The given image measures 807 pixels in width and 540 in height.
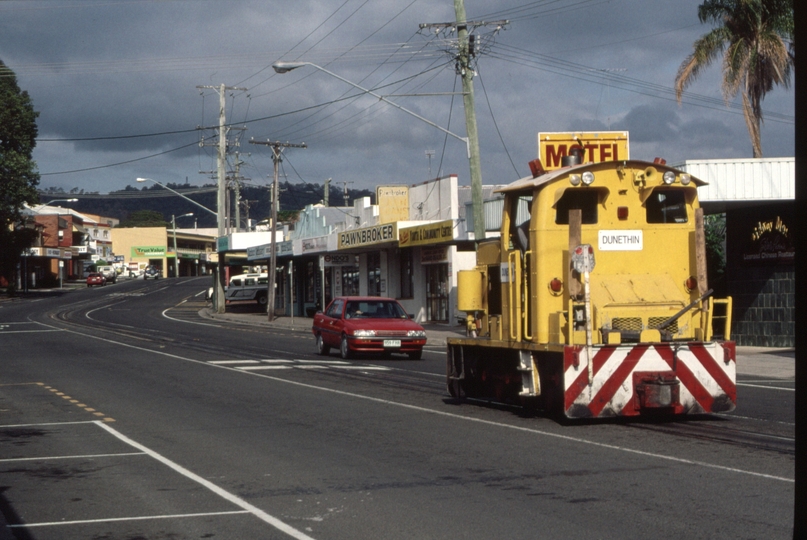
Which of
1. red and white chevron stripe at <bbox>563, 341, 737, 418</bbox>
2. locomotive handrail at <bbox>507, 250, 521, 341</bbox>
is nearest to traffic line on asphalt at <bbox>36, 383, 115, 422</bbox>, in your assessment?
locomotive handrail at <bbox>507, 250, 521, 341</bbox>


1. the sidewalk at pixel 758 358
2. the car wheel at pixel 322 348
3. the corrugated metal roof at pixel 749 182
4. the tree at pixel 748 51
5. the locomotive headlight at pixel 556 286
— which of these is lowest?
the sidewalk at pixel 758 358

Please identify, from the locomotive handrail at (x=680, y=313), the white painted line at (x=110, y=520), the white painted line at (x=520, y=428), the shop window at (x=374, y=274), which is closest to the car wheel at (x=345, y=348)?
the white painted line at (x=520, y=428)

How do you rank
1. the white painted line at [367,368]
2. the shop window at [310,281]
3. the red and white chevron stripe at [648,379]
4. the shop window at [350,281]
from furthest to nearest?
the shop window at [310,281], the shop window at [350,281], the white painted line at [367,368], the red and white chevron stripe at [648,379]

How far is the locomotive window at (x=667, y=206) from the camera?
13.1m

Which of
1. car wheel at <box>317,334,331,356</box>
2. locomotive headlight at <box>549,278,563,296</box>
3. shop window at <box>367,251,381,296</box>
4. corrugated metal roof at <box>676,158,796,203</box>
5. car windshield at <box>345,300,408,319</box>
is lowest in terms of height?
car wheel at <box>317,334,331,356</box>

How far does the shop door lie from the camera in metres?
42.2

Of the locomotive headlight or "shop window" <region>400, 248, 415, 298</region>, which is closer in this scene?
the locomotive headlight

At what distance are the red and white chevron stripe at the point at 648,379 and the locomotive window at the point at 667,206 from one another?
167cm

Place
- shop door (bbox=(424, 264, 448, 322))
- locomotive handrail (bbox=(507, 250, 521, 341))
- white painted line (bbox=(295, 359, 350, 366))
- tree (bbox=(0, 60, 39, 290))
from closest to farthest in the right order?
locomotive handrail (bbox=(507, 250, 521, 341))
white painted line (bbox=(295, 359, 350, 366))
shop door (bbox=(424, 264, 448, 322))
tree (bbox=(0, 60, 39, 290))

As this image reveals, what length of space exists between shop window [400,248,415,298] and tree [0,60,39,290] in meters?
35.3

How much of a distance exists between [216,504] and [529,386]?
542cm

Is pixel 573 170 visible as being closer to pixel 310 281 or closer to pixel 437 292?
pixel 437 292

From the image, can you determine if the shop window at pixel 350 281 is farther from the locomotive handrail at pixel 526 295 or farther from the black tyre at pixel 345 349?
the locomotive handrail at pixel 526 295

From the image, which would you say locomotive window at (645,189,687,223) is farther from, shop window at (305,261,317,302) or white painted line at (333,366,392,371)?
shop window at (305,261,317,302)
